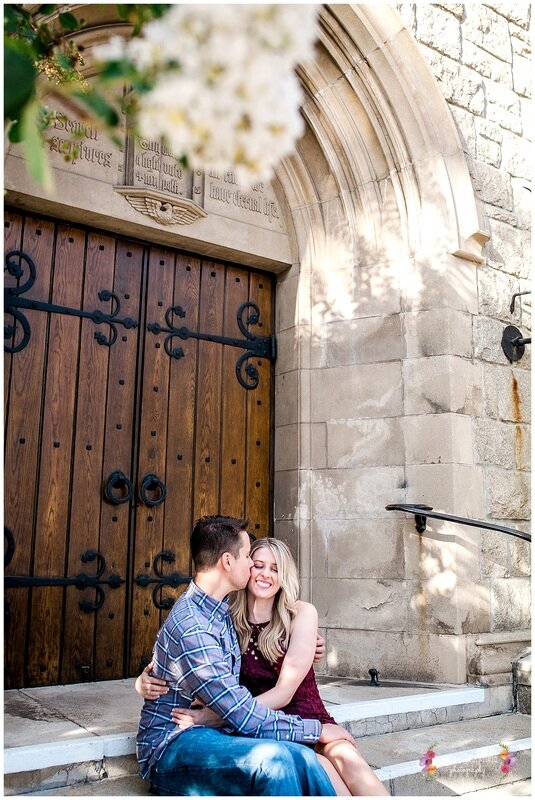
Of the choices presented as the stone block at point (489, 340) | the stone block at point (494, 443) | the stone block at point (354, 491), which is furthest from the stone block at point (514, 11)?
the stone block at point (354, 491)

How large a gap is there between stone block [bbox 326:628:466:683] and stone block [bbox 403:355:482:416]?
1.09 metres

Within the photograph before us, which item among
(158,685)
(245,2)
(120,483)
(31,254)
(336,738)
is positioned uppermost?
(31,254)

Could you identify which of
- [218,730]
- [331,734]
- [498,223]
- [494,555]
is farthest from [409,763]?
[498,223]

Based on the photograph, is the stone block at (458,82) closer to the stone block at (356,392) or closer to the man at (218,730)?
the stone block at (356,392)

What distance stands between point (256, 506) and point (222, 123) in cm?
319

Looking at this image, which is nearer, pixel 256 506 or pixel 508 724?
pixel 508 724

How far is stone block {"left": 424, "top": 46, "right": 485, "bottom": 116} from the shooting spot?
13.0 ft

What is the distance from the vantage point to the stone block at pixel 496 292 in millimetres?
3916

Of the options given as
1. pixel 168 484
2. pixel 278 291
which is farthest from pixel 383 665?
pixel 278 291

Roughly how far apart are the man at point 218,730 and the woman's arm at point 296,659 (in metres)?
0.10

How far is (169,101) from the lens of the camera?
902 mm

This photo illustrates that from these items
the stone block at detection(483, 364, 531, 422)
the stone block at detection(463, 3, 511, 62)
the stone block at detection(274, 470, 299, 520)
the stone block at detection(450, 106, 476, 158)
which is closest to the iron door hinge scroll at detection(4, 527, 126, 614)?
the stone block at detection(274, 470, 299, 520)

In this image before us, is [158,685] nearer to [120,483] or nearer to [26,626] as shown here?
[26,626]

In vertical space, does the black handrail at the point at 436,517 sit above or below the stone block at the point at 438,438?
below
